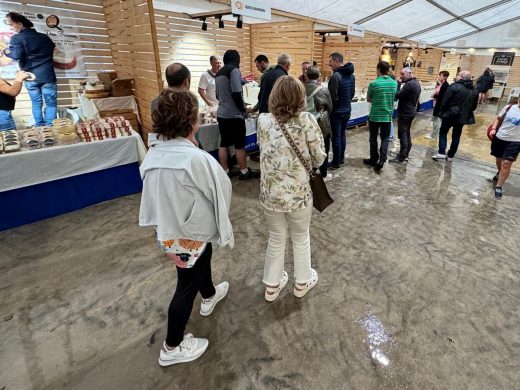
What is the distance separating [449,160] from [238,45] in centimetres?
616

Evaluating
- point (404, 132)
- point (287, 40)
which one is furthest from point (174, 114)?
point (287, 40)

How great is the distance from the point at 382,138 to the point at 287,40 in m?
3.97

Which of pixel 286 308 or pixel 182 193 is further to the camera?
→ pixel 286 308

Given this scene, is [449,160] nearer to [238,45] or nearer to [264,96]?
[264,96]

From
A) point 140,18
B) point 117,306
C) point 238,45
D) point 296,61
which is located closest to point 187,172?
point 117,306

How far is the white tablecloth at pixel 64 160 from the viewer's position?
2744 mm

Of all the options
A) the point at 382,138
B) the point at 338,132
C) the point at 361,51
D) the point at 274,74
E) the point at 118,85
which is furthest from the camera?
the point at 361,51

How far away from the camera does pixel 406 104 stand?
177 inches

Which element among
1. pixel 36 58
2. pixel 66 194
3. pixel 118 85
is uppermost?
pixel 36 58

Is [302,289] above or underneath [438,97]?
underneath

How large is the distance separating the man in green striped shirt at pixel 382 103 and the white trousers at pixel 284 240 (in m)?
3.08

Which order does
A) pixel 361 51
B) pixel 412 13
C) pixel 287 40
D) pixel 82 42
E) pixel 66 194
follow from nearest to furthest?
pixel 66 194 < pixel 82 42 < pixel 287 40 < pixel 412 13 < pixel 361 51

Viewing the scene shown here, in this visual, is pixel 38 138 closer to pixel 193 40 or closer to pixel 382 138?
pixel 382 138

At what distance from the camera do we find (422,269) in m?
2.38
